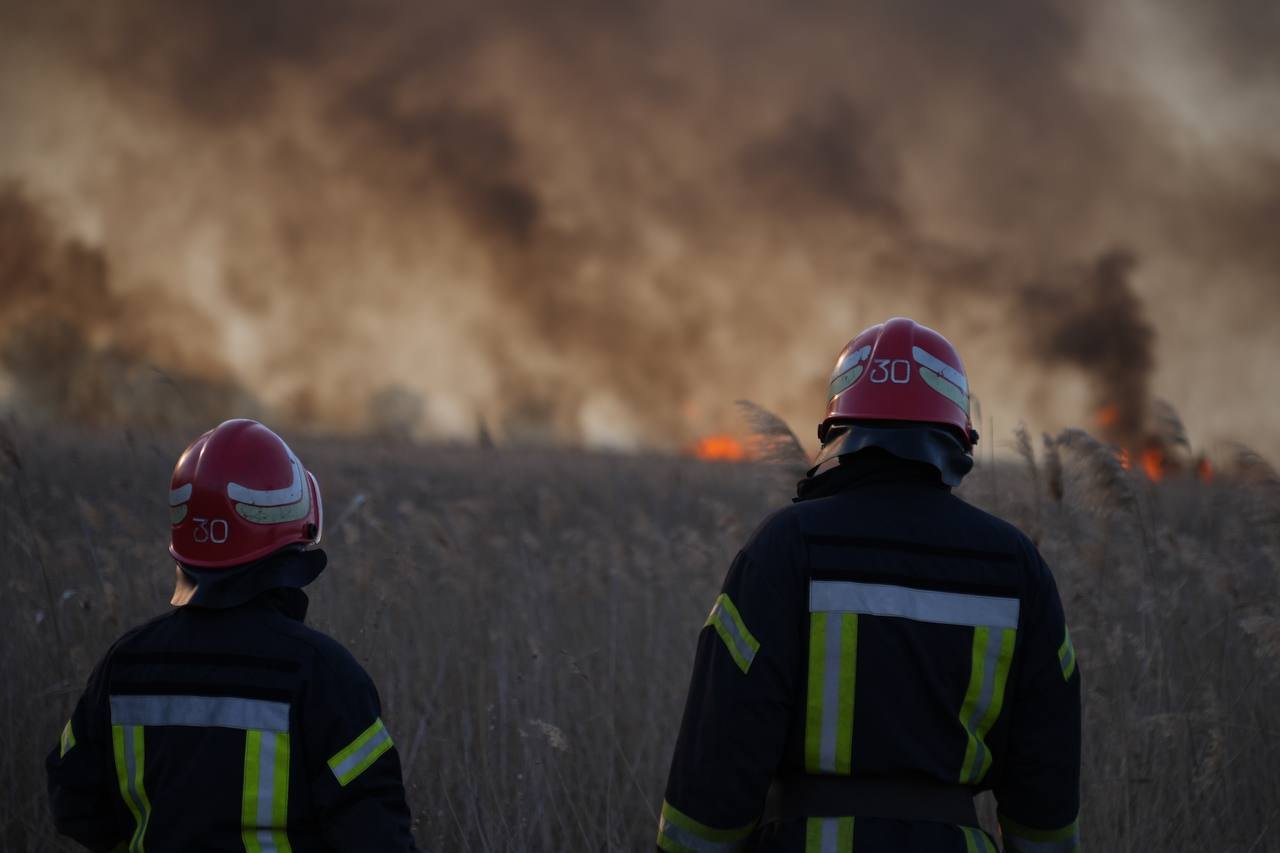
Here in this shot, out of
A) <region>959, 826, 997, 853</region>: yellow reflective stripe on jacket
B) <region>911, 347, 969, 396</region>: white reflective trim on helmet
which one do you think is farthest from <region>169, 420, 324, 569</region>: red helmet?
<region>959, 826, 997, 853</region>: yellow reflective stripe on jacket

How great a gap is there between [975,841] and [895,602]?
60 centimetres

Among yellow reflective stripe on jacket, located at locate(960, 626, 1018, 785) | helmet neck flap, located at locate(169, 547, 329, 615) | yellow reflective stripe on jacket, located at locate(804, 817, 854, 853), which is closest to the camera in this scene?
yellow reflective stripe on jacket, located at locate(804, 817, 854, 853)

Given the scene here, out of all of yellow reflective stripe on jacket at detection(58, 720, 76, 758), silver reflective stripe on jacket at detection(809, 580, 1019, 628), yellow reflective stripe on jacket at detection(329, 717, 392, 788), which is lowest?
yellow reflective stripe on jacket at detection(58, 720, 76, 758)

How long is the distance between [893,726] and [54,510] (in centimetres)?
842

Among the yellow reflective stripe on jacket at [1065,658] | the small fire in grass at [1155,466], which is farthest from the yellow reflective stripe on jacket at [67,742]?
the small fire in grass at [1155,466]

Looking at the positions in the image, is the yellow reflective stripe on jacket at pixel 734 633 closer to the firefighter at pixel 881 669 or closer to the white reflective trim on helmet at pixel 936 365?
the firefighter at pixel 881 669

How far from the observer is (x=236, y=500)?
2.69m

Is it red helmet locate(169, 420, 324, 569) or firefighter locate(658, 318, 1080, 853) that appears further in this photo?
red helmet locate(169, 420, 324, 569)

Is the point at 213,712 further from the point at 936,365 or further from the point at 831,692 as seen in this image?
the point at 936,365

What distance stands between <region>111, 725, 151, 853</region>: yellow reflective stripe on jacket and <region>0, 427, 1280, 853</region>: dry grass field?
1.31 metres

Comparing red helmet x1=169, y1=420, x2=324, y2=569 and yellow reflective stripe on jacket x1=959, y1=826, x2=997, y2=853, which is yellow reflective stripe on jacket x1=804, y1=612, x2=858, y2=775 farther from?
red helmet x1=169, y1=420, x2=324, y2=569

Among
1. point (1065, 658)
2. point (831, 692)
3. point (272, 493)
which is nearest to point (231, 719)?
point (272, 493)

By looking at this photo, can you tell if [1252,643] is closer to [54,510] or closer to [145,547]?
[145,547]

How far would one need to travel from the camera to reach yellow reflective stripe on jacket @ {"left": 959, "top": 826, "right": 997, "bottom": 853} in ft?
7.88
